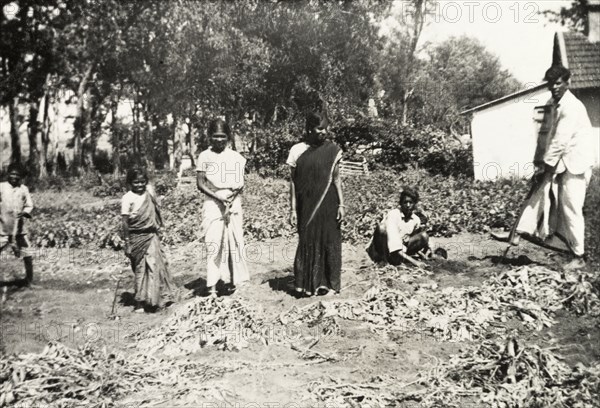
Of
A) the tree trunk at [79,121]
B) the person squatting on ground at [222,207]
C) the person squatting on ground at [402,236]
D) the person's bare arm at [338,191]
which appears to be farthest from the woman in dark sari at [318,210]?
the tree trunk at [79,121]

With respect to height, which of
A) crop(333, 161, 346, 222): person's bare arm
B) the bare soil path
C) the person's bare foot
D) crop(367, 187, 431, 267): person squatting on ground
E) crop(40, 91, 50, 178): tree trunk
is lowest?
the bare soil path

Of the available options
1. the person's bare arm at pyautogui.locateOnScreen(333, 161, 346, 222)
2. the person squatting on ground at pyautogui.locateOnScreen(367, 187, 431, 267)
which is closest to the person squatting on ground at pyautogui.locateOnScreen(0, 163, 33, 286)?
the person's bare arm at pyautogui.locateOnScreen(333, 161, 346, 222)

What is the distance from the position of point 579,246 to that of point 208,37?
19791 millimetres

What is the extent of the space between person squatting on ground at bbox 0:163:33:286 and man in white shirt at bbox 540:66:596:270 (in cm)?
645

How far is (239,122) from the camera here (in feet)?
83.9

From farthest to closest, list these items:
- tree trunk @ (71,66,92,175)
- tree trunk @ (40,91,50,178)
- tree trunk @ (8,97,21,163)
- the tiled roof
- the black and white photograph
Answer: tree trunk @ (8,97,21,163), tree trunk @ (40,91,50,178), tree trunk @ (71,66,92,175), the tiled roof, the black and white photograph

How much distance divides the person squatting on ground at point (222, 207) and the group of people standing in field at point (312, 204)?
0.03 feet

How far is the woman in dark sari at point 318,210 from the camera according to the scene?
5.33 m

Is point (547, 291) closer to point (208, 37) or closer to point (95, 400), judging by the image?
point (95, 400)

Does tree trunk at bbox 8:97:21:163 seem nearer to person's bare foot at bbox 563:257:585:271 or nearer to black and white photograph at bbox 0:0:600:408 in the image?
black and white photograph at bbox 0:0:600:408

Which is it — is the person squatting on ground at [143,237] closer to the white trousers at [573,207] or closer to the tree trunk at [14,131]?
the white trousers at [573,207]

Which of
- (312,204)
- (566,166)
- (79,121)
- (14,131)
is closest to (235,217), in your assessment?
(312,204)

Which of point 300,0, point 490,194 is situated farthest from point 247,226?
point 300,0

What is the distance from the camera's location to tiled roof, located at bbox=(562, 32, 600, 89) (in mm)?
14758
